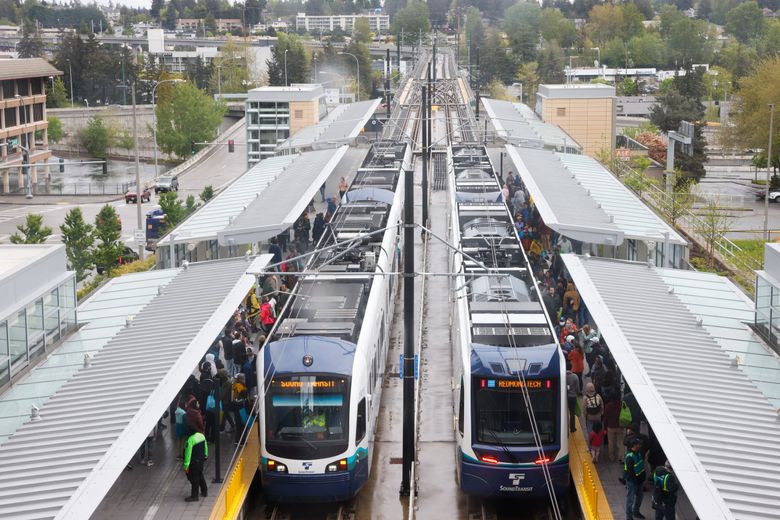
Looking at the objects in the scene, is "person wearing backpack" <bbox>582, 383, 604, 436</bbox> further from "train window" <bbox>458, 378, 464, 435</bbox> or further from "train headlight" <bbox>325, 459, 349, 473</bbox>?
"train headlight" <bbox>325, 459, 349, 473</bbox>

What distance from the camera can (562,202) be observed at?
2753 centimetres

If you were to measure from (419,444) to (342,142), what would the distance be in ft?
81.5

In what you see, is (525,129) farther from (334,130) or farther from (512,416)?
(512,416)

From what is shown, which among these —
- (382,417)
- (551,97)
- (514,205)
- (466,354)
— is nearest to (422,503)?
(466,354)

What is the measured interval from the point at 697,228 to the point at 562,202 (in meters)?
14.3

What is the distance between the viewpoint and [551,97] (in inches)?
2217

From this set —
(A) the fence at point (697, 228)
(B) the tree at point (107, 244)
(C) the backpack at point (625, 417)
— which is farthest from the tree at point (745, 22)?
(C) the backpack at point (625, 417)

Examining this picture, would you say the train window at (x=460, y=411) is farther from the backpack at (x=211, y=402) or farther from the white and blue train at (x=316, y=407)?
the backpack at (x=211, y=402)

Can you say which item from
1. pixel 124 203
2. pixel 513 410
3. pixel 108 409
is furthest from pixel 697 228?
pixel 124 203

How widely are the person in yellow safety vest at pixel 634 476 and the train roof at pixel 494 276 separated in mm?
2310

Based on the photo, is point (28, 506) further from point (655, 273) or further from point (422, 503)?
point (655, 273)

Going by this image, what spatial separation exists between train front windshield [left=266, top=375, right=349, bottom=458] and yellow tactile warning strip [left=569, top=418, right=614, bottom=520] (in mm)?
3483

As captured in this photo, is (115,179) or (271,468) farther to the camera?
(115,179)

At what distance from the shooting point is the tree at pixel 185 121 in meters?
87.7
